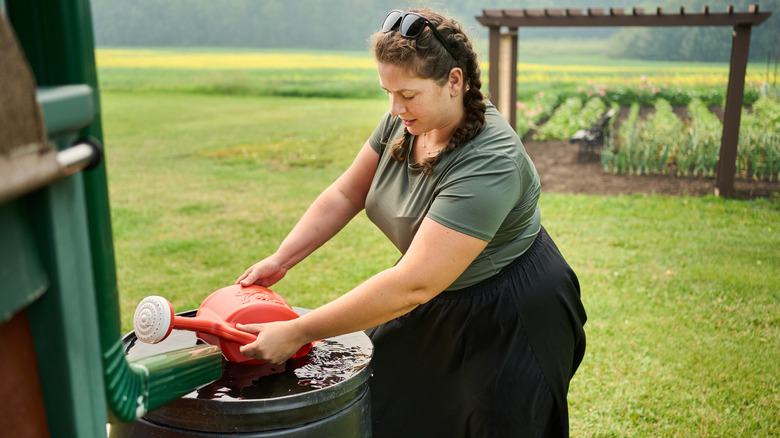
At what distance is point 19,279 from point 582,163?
7.95m

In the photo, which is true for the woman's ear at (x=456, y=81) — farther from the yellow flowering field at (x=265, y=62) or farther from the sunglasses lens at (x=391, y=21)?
the yellow flowering field at (x=265, y=62)

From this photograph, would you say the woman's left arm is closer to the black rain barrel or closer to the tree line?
the black rain barrel

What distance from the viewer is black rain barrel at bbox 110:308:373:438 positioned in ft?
5.06

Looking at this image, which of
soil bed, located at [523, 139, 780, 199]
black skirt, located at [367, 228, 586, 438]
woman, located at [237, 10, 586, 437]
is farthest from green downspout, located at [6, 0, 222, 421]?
soil bed, located at [523, 139, 780, 199]

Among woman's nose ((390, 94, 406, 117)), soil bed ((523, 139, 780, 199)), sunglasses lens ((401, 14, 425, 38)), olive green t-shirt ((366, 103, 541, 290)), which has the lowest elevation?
soil bed ((523, 139, 780, 199))

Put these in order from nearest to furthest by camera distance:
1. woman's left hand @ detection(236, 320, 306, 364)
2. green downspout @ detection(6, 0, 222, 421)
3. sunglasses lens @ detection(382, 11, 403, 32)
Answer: green downspout @ detection(6, 0, 222, 421), woman's left hand @ detection(236, 320, 306, 364), sunglasses lens @ detection(382, 11, 403, 32)

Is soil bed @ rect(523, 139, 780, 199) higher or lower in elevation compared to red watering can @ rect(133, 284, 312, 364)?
lower

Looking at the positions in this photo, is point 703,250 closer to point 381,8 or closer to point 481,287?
point 481,287

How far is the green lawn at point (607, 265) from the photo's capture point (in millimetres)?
3391

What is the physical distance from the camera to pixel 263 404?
1.53 m

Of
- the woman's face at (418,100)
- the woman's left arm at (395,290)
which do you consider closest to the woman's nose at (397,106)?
the woman's face at (418,100)

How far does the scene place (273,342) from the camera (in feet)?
5.43

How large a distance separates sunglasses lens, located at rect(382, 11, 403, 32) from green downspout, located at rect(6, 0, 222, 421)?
0.92 m

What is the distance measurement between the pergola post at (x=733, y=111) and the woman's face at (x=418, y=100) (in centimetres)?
575
